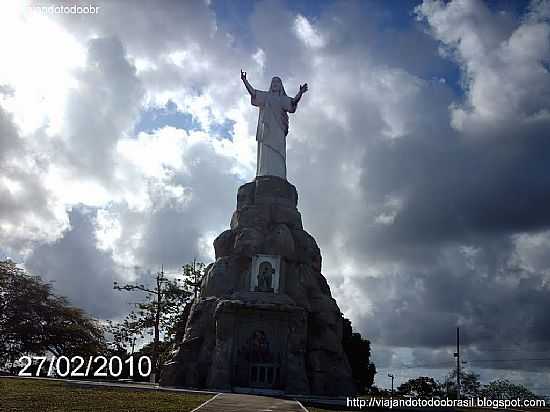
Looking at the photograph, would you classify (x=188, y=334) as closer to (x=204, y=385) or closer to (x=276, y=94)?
(x=204, y=385)

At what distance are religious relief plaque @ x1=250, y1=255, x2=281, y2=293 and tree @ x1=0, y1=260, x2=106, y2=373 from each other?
1476 centimetres

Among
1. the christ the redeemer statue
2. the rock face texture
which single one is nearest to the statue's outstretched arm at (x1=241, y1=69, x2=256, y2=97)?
the christ the redeemer statue

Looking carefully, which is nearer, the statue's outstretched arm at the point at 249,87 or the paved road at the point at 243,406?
the paved road at the point at 243,406

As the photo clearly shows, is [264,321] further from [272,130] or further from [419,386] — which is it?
[419,386]

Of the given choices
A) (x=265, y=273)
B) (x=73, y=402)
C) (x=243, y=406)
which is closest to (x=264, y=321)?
(x=265, y=273)

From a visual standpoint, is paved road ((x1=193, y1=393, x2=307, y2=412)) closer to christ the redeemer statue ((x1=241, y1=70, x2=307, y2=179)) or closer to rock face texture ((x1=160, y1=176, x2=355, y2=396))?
rock face texture ((x1=160, y1=176, x2=355, y2=396))

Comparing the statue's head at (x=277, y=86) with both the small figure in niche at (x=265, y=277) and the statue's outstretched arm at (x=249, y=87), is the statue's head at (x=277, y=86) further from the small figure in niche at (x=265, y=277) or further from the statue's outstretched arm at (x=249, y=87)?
the small figure in niche at (x=265, y=277)

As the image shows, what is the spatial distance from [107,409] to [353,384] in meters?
18.1

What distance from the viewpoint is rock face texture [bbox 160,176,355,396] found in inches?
1192

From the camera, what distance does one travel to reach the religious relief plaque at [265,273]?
107ft

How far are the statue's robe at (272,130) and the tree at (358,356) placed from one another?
18101 millimetres

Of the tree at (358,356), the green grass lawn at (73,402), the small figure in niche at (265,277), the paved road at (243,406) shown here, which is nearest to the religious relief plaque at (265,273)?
the small figure in niche at (265,277)

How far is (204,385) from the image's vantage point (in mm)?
30125

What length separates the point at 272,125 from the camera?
3972 centimetres
